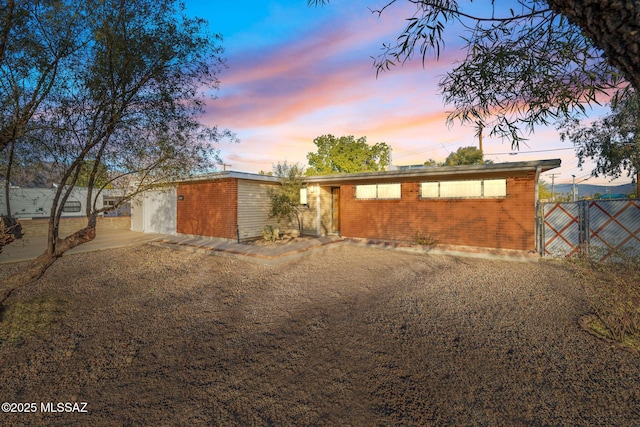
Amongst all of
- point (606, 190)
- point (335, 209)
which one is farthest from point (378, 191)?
point (606, 190)

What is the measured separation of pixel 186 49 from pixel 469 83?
15.3 feet

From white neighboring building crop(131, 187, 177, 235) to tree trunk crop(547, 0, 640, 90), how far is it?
15.8 metres

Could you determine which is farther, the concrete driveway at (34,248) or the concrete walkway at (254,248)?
the concrete driveway at (34,248)

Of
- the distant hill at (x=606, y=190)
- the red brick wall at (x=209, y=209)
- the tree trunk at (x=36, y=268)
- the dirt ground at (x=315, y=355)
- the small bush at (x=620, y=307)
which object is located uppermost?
the distant hill at (x=606, y=190)

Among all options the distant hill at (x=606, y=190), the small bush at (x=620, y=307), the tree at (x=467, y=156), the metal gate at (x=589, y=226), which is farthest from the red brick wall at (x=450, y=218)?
the tree at (x=467, y=156)

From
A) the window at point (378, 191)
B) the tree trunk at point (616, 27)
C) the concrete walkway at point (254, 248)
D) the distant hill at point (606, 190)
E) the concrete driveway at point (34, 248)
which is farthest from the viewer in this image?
the distant hill at point (606, 190)

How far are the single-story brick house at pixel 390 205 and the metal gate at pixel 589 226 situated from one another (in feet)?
1.81

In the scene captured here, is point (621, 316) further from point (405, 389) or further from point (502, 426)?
point (405, 389)

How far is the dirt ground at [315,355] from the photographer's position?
2748 millimetres

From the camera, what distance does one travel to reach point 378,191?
13086mm

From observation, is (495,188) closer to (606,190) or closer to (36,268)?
(36,268)

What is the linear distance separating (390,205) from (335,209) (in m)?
3.67

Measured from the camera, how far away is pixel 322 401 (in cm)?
288

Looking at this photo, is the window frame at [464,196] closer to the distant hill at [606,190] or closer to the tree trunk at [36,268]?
the tree trunk at [36,268]
